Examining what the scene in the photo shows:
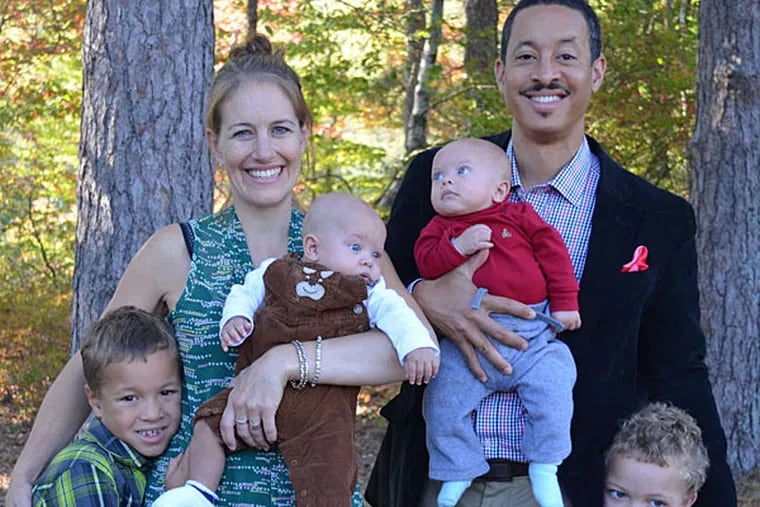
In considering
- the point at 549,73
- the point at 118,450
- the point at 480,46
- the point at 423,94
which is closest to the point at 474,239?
the point at 549,73

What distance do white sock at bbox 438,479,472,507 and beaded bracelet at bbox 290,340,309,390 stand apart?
59cm

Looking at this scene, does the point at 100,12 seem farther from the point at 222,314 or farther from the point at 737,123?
the point at 737,123

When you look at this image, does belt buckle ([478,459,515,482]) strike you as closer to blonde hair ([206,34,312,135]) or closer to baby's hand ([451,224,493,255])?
baby's hand ([451,224,493,255])

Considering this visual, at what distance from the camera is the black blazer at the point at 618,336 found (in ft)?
10.1

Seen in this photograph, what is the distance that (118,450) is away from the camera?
292 cm

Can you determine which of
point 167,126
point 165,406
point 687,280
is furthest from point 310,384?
point 167,126

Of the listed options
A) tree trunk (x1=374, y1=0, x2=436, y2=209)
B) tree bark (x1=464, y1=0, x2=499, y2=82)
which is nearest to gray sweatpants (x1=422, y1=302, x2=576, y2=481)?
tree trunk (x1=374, y1=0, x2=436, y2=209)

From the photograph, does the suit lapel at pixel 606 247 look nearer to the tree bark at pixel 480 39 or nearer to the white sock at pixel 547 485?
the white sock at pixel 547 485

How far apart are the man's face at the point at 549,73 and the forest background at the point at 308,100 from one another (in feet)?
18.8

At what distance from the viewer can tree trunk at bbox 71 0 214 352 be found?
517cm

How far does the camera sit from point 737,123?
6.90 metres

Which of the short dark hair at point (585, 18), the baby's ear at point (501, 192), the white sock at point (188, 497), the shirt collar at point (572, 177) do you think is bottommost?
the white sock at point (188, 497)

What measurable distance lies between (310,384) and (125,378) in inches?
22.6

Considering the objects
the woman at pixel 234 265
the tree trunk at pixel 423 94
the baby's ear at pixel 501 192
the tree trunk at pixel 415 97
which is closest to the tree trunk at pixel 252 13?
the tree trunk at pixel 415 97
